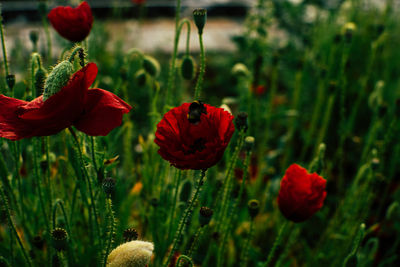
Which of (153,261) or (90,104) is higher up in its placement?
(90,104)

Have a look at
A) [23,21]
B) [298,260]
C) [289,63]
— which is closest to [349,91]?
[289,63]

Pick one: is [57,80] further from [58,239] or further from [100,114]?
[58,239]

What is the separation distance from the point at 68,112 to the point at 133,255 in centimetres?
28

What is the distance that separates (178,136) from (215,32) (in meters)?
3.70

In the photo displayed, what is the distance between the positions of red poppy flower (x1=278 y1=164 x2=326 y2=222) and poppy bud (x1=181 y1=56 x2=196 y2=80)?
19.0 inches

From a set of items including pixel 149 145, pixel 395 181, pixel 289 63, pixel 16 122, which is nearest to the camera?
pixel 16 122

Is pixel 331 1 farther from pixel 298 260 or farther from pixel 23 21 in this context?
pixel 23 21

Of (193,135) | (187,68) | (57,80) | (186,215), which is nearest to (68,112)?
(57,80)

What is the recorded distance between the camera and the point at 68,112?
2.30 feet

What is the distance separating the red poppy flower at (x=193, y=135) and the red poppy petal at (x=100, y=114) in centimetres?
9

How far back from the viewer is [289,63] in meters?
2.58

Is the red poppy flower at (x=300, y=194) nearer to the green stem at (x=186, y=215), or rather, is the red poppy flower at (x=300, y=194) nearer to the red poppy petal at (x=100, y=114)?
the green stem at (x=186, y=215)

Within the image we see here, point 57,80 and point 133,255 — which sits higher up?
point 57,80

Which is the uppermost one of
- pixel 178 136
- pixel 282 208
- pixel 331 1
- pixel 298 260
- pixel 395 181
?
pixel 331 1
